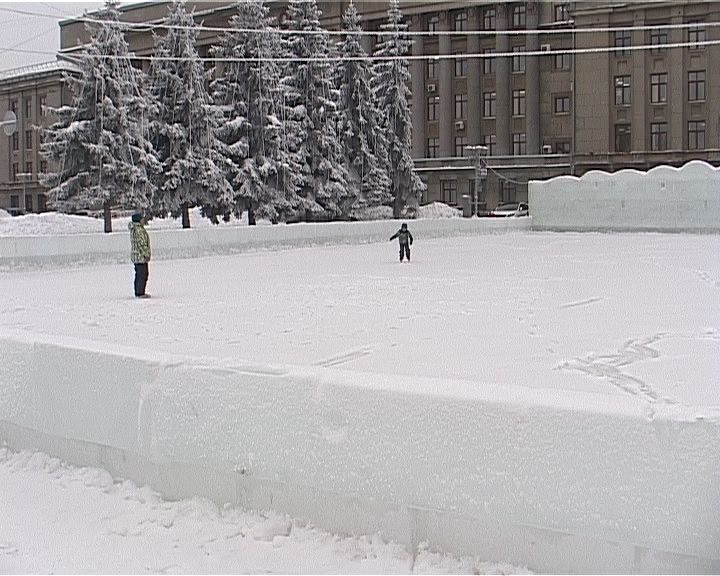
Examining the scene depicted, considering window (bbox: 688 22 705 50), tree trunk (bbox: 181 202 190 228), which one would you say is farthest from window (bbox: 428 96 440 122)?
tree trunk (bbox: 181 202 190 228)

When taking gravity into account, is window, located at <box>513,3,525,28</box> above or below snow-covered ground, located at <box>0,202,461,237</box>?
above

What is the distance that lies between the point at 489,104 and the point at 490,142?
2737 mm

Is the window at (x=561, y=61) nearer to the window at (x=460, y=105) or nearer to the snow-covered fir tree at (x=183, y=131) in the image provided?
the window at (x=460, y=105)

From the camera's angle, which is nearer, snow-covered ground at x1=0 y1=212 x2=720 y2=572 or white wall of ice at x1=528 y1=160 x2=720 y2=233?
snow-covered ground at x1=0 y1=212 x2=720 y2=572

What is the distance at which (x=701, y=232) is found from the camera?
1490 inches

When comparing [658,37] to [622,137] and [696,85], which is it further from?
[622,137]

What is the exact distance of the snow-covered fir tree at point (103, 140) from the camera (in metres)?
33.6

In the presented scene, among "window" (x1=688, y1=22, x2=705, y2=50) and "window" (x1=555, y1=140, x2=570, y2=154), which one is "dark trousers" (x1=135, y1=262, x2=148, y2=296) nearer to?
"window" (x1=688, y1=22, x2=705, y2=50)

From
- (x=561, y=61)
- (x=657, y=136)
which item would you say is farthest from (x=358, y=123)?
(x=561, y=61)

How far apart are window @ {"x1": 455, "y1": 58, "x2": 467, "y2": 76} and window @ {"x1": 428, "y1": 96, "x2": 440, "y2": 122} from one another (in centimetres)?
236

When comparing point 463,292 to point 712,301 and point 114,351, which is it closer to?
point 712,301

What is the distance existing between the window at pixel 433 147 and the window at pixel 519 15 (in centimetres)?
939

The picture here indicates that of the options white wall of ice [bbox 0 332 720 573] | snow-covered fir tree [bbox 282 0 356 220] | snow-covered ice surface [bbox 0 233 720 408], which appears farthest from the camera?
snow-covered fir tree [bbox 282 0 356 220]

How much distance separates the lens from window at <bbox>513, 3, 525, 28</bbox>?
210ft
